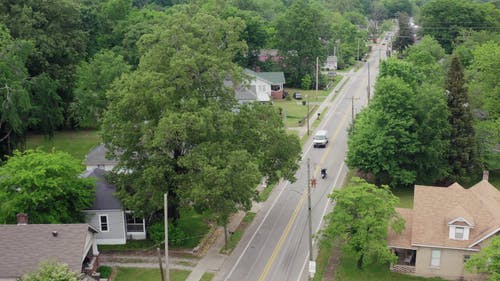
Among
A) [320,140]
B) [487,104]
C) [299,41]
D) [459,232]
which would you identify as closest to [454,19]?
[299,41]

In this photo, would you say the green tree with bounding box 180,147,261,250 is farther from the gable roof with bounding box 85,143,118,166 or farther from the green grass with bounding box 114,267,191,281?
the gable roof with bounding box 85,143,118,166

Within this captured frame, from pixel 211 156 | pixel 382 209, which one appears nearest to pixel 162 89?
pixel 211 156

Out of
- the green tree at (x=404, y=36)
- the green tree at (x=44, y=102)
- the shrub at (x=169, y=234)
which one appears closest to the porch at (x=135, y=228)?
the shrub at (x=169, y=234)

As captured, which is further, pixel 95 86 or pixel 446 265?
pixel 95 86

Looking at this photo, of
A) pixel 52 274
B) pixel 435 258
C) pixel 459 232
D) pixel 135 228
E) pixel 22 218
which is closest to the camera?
pixel 52 274

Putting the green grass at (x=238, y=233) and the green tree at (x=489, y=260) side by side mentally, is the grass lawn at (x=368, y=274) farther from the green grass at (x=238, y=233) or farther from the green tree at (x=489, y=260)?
the green grass at (x=238, y=233)

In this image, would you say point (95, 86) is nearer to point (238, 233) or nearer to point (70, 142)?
point (70, 142)
